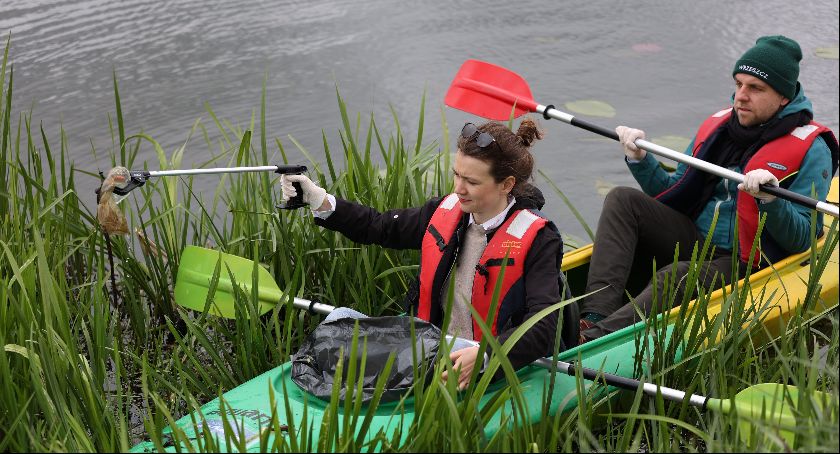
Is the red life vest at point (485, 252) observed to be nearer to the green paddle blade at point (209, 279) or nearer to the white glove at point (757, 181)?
the green paddle blade at point (209, 279)

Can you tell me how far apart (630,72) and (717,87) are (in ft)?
1.69

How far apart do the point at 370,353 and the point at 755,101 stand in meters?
1.62

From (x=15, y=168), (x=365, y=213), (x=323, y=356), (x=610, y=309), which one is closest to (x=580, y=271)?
(x=610, y=309)

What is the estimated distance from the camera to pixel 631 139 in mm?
3553

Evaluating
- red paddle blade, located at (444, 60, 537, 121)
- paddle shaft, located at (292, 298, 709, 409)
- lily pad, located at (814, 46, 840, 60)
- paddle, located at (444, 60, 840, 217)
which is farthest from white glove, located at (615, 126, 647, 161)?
lily pad, located at (814, 46, 840, 60)

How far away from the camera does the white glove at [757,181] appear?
3.13m

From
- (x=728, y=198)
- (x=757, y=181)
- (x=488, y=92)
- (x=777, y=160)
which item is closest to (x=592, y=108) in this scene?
(x=488, y=92)

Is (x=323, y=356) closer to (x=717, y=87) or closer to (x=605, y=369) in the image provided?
(x=605, y=369)

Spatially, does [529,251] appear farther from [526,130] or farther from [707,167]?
[707,167]

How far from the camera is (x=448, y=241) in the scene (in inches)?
116

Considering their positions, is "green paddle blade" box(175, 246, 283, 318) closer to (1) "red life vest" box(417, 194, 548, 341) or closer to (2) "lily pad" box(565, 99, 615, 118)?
(1) "red life vest" box(417, 194, 548, 341)

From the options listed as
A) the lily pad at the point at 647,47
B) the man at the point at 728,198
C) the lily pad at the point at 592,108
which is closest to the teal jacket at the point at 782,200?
the man at the point at 728,198

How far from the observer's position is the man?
134 inches

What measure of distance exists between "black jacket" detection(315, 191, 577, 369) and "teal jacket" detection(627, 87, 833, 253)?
0.78 meters
